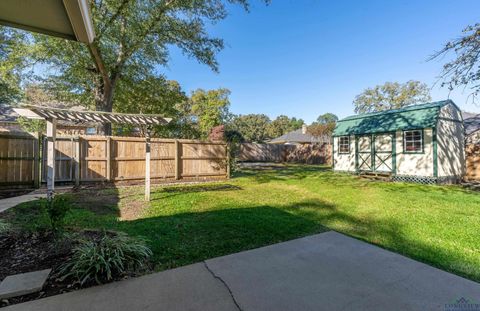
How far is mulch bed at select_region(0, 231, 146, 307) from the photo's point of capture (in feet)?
7.61

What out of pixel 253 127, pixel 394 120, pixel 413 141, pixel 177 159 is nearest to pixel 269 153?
pixel 394 120

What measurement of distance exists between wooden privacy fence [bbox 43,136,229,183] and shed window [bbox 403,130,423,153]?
28.2ft

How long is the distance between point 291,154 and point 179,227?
873 inches

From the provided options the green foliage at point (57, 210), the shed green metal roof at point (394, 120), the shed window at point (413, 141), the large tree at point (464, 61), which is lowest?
the green foliage at point (57, 210)

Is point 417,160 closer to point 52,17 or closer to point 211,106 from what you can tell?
point 52,17

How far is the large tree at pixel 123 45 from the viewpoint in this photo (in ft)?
32.2

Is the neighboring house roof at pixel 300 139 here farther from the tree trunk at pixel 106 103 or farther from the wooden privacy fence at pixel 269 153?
the tree trunk at pixel 106 103

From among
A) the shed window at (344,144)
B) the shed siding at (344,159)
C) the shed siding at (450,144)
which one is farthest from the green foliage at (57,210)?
the shed window at (344,144)

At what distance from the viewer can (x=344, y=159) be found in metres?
14.5

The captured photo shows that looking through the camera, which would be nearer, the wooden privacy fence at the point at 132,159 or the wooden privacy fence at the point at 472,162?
the wooden privacy fence at the point at 132,159

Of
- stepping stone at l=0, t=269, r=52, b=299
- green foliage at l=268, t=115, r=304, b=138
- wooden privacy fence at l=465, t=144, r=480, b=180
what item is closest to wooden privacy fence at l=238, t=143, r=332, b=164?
wooden privacy fence at l=465, t=144, r=480, b=180

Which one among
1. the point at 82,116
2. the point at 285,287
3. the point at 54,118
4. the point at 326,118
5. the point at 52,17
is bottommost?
the point at 285,287

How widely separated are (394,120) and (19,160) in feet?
51.4

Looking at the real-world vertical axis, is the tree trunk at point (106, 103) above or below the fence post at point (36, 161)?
above
